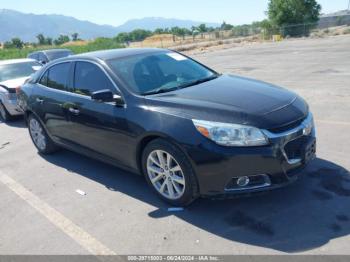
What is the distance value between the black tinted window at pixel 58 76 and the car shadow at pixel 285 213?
6.01 ft

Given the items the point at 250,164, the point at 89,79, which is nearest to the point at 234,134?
the point at 250,164

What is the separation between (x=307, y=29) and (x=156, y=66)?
4029 cm

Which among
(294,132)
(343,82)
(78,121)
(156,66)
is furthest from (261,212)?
(343,82)

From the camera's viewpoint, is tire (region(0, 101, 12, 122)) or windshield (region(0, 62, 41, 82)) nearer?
tire (region(0, 101, 12, 122))

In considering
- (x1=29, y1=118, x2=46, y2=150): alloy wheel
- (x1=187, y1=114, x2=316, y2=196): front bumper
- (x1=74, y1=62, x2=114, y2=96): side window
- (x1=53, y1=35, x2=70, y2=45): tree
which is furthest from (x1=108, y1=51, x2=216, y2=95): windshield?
(x1=53, y1=35, x2=70, y2=45): tree

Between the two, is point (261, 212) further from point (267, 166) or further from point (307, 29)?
point (307, 29)

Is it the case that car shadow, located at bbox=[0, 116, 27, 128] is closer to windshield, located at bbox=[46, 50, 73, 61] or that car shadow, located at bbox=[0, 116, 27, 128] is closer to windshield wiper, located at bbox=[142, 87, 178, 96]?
windshield wiper, located at bbox=[142, 87, 178, 96]

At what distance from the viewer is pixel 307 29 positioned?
41.0 m

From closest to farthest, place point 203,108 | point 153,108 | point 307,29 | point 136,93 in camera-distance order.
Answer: point 203,108, point 153,108, point 136,93, point 307,29

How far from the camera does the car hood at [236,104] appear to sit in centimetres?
363

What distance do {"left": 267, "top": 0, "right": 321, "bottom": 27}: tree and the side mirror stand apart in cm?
4534

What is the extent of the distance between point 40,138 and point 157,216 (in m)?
3.34

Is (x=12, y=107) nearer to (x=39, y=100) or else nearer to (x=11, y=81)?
(x=11, y=81)

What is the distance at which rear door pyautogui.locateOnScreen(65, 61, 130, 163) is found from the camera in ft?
14.5
